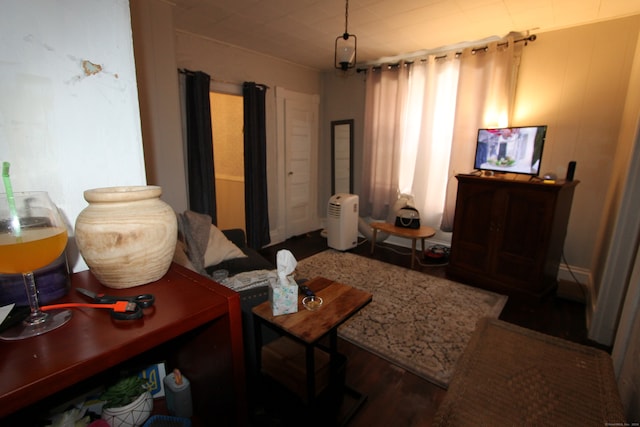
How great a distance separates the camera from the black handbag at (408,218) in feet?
11.4

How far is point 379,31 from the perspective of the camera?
2924mm

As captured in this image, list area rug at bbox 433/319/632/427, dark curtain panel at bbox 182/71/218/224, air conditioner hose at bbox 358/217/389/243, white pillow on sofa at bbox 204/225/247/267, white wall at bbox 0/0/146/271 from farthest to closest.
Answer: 1. air conditioner hose at bbox 358/217/389/243
2. dark curtain panel at bbox 182/71/218/224
3. white pillow on sofa at bbox 204/225/247/267
4. area rug at bbox 433/319/632/427
5. white wall at bbox 0/0/146/271

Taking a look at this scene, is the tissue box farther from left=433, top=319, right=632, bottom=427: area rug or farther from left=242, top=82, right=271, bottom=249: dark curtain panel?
left=242, top=82, right=271, bottom=249: dark curtain panel

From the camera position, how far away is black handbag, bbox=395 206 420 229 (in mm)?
3463

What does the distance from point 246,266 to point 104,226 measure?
1.83 metres

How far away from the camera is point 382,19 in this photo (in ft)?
8.67

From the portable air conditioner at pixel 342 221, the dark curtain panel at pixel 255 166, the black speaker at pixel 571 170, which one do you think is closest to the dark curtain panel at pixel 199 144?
the dark curtain panel at pixel 255 166

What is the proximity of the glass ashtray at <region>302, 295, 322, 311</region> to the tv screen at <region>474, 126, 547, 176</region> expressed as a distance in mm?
2405

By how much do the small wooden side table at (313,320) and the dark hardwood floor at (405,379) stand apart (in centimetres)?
31

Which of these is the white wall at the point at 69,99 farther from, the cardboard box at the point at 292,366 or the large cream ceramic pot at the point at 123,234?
the cardboard box at the point at 292,366

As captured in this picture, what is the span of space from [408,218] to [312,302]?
7.81ft

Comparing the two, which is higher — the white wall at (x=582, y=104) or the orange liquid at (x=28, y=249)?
the white wall at (x=582, y=104)

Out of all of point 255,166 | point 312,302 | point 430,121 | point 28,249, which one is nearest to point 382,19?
point 430,121

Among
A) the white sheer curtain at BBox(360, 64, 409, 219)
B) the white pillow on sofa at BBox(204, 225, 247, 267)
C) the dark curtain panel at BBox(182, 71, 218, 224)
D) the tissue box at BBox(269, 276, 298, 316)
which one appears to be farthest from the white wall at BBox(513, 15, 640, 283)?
the dark curtain panel at BBox(182, 71, 218, 224)
